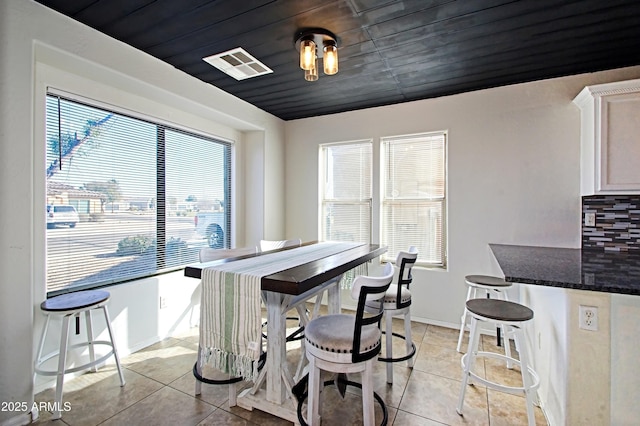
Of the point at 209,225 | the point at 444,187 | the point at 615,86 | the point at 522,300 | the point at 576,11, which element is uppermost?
the point at 576,11

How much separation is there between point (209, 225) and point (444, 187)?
9.40 ft

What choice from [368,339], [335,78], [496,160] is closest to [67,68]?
[335,78]

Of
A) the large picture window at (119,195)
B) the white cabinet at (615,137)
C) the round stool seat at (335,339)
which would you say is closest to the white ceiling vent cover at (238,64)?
the large picture window at (119,195)

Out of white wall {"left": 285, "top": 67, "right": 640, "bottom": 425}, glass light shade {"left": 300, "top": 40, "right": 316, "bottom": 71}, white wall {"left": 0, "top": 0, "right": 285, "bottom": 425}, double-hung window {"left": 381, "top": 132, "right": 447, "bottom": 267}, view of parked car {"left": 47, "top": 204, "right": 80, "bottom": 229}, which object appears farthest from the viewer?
double-hung window {"left": 381, "top": 132, "right": 447, "bottom": 267}

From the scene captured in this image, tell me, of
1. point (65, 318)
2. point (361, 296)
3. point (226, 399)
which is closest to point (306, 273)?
point (361, 296)

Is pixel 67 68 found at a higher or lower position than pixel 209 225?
higher

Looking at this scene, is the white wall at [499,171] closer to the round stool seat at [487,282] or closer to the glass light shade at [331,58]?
the round stool seat at [487,282]

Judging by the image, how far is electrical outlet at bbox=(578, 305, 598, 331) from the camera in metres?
1.54

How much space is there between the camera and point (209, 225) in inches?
144

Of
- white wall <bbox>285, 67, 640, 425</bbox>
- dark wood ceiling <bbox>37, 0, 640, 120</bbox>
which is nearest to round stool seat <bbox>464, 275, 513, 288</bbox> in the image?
white wall <bbox>285, 67, 640, 425</bbox>

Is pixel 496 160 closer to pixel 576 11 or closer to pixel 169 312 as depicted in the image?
pixel 576 11

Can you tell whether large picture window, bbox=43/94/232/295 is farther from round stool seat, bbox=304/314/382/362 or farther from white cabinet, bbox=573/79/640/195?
white cabinet, bbox=573/79/640/195

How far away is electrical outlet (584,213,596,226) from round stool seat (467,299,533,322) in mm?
1495

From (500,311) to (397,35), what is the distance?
2043 mm
